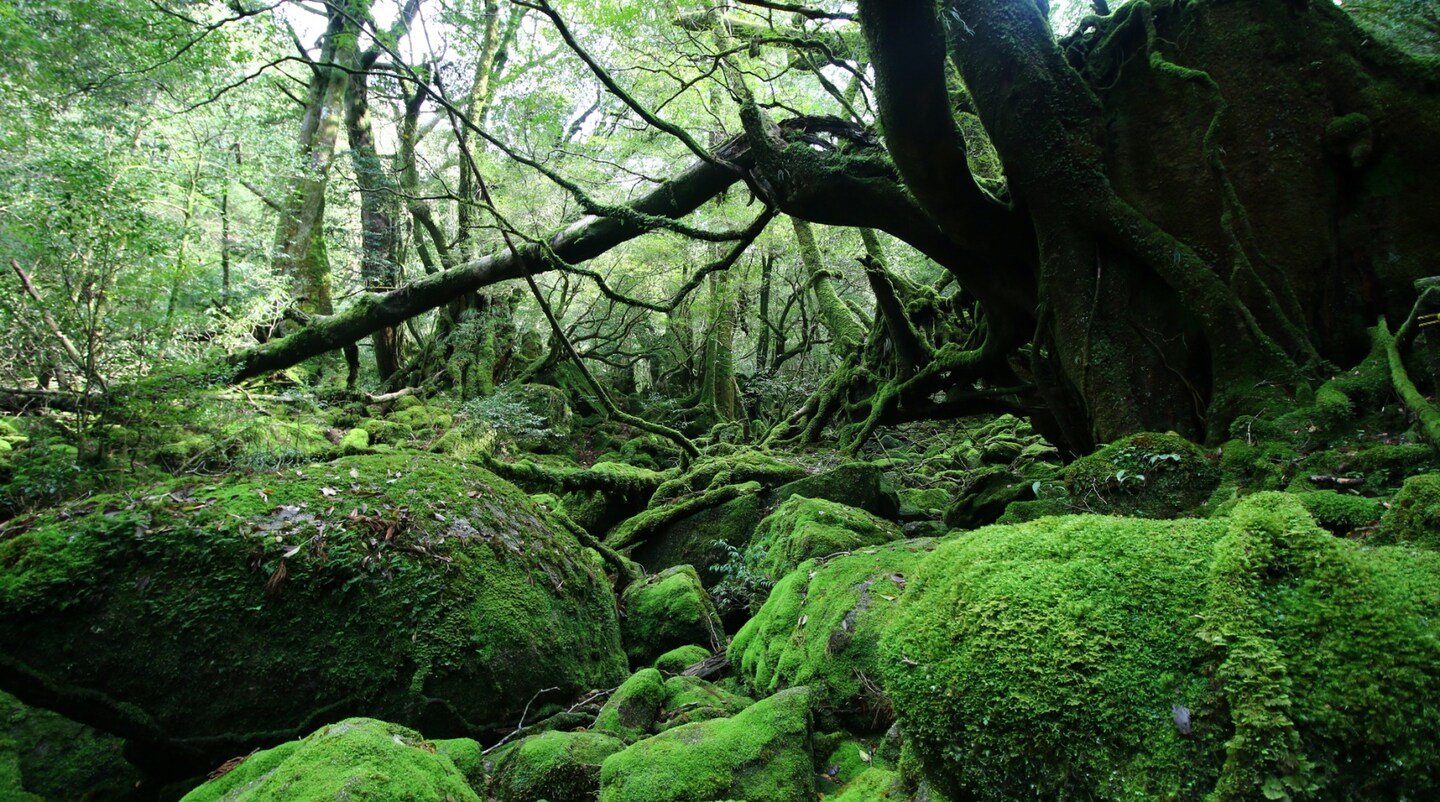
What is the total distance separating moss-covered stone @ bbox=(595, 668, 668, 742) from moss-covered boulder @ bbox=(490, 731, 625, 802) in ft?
0.80

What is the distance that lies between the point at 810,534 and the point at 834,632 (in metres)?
1.49

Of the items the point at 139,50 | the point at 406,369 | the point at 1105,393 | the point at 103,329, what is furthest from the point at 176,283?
the point at 1105,393

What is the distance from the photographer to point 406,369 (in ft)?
48.4

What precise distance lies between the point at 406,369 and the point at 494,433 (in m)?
4.72

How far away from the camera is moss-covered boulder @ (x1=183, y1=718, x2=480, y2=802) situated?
6.72 ft

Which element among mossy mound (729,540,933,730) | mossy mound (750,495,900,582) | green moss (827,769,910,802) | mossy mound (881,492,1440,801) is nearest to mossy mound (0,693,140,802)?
mossy mound (729,540,933,730)

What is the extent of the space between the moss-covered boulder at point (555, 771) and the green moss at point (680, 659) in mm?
1323

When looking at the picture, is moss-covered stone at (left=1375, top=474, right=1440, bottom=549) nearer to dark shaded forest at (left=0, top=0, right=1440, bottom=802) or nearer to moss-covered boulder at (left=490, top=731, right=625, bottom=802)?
dark shaded forest at (left=0, top=0, right=1440, bottom=802)

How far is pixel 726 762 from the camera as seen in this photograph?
242cm

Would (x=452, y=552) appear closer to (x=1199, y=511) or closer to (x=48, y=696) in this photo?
(x=48, y=696)

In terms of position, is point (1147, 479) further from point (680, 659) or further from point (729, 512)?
point (729, 512)

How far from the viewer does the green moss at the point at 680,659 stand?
4133mm

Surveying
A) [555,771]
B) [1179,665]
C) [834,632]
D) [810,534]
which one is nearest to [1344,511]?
[1179,665]

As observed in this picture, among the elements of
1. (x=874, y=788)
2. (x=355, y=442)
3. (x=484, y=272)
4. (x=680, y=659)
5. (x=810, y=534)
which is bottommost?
(x=680, y=659)
